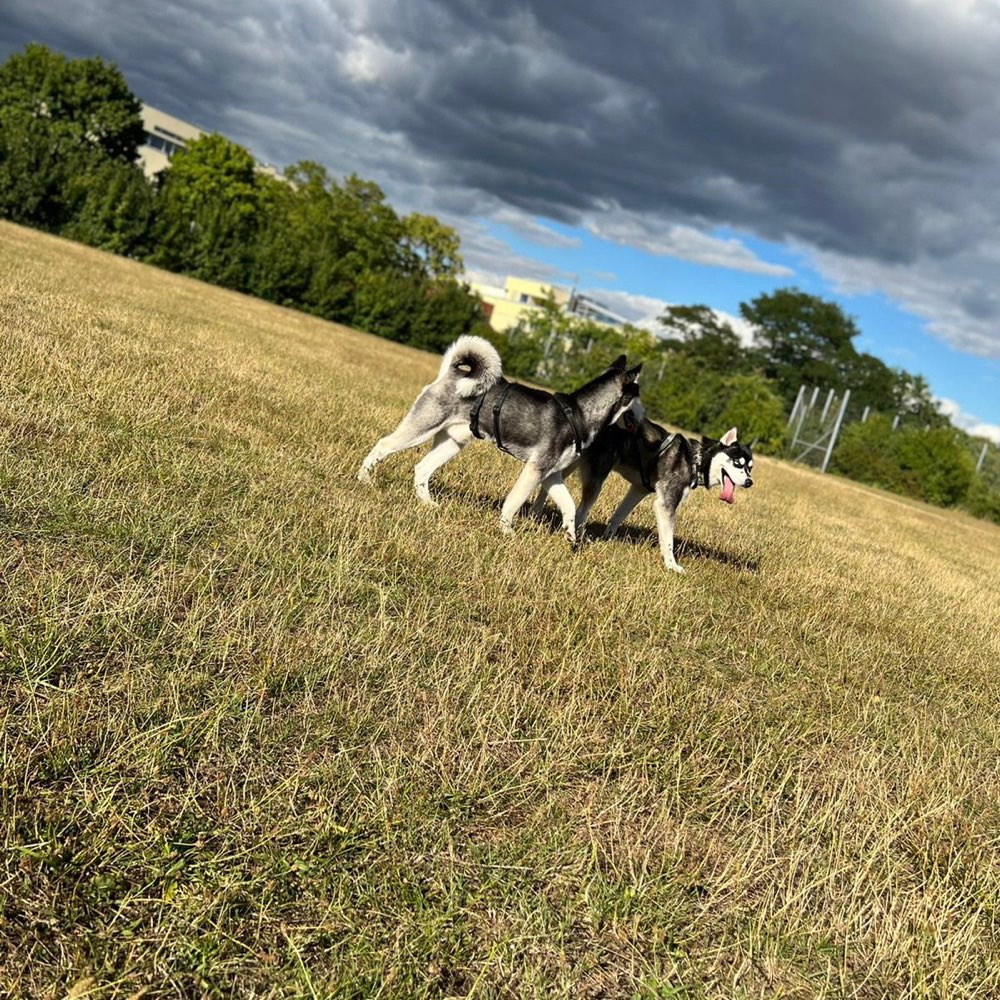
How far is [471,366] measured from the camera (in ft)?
22.4

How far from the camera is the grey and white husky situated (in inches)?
291

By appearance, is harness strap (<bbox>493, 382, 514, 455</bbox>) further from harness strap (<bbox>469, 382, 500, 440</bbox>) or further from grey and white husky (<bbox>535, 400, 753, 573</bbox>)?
grey and white husky (<bbox>535, 400, 753, 573</bbox>)

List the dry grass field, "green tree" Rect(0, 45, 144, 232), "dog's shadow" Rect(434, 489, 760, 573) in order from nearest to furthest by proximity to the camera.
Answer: the dry grass field, "dog's shadow" Rect(434, 489, 760, 573), "green tree" Rect(0, 45, 144, 232)

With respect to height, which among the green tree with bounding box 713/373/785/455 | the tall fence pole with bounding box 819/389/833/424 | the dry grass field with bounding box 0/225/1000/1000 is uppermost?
the tall fence pole with bounding box 819/389/833/424

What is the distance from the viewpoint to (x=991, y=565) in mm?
15945

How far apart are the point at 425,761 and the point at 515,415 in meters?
4.14

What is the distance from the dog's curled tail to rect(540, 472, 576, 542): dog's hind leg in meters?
1.04

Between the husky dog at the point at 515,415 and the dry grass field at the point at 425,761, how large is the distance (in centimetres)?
52

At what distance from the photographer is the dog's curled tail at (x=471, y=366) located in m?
6.77

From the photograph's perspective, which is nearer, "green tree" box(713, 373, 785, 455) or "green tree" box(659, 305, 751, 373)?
"green tree" box(713, 373, 785, 455)

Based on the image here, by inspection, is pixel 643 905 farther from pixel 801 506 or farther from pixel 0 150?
pixel 0 150

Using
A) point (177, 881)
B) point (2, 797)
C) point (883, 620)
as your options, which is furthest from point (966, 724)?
point (2, 797)

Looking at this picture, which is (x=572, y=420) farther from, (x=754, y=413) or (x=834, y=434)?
(x=834, y=434)

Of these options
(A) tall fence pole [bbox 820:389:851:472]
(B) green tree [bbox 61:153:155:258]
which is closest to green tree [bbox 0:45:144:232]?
(B) green tree [bbox 61:153:155:258]
